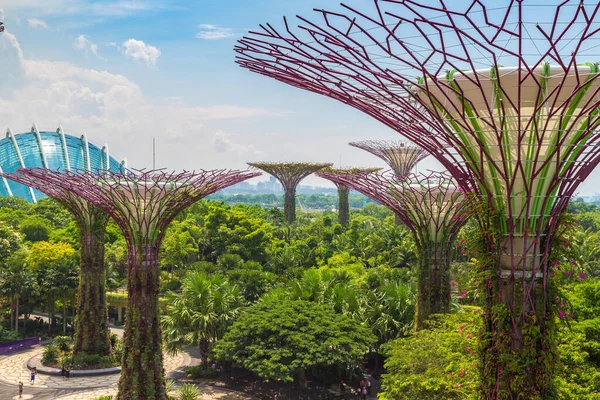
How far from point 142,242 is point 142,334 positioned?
2676 mm

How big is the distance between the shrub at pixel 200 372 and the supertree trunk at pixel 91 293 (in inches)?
161

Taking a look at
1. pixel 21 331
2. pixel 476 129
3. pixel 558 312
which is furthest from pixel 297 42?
pixel 21 331

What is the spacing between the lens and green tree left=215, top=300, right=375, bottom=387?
66.9 ft

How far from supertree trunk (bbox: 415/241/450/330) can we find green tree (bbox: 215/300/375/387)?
2.67 meters

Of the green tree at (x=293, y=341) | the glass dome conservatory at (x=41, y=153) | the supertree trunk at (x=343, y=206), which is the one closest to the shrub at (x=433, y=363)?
the green tree at (x=293, y=341)

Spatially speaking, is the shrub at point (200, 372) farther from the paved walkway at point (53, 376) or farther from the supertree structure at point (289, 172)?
the supertree structure at point (289, 172)

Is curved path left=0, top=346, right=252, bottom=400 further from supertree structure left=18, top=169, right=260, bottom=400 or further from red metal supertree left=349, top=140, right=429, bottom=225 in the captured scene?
red metal supertree left=349, top=140, right=429, bottom=225

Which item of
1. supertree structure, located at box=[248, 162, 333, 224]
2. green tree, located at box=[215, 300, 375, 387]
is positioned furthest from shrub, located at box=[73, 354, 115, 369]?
supertree structure, located at box=[248, 162, 333, 224]

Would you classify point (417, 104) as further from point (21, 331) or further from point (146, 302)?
point (21, 331)

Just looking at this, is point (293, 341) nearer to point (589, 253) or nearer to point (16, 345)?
point (16, 345)

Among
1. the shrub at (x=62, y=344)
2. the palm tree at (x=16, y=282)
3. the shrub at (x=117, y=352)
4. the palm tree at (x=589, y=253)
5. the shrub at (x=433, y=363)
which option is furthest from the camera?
the palm tree at (x=589, y=253)

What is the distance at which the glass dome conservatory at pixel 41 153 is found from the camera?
72688 millimetres

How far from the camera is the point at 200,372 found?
24531 mm

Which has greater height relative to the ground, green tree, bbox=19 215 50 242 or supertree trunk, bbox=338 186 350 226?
supertree trunk, bbox=338 186 350 226
